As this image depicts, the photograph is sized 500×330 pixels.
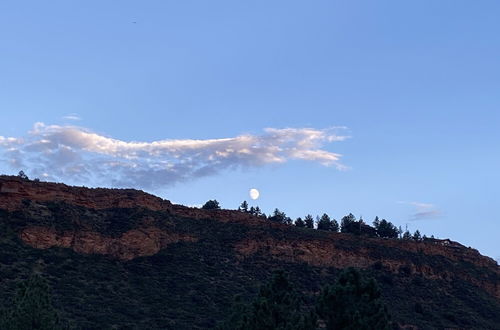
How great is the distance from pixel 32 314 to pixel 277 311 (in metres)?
9.70

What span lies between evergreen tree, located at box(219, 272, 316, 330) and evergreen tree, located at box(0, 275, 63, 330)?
7.70m

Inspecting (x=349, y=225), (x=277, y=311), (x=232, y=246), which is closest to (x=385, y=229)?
(x=349, y=225)

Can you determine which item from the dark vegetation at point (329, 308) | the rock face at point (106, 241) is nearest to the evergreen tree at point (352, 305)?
the dark vegetation at point (329, 308)

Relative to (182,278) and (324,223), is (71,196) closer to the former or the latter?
(182,278)

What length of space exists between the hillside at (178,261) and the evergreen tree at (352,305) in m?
24.3

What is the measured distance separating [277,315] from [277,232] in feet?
181

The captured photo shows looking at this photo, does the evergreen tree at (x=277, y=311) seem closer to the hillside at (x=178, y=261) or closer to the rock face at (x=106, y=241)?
the hillside at (x=178, y=261)

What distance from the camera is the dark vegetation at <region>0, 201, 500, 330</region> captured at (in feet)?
157

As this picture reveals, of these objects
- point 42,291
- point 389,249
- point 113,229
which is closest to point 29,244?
point 113,229

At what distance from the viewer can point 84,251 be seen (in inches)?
2339

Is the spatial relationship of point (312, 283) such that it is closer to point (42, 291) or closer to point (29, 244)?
point (29, 244)

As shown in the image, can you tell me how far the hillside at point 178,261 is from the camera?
50344mm

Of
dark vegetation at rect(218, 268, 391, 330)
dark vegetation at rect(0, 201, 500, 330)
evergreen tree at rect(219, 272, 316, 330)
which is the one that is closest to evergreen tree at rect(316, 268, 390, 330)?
dark vegetation at rect(218, 268, 391, 330)

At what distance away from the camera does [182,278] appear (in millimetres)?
59469
